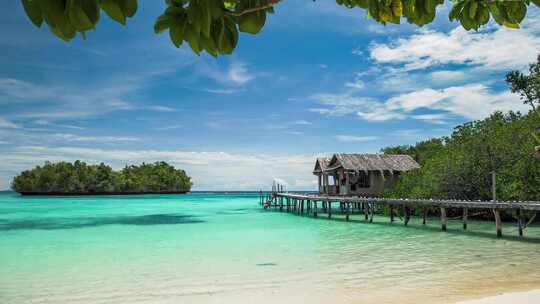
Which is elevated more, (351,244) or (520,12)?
(520,12)

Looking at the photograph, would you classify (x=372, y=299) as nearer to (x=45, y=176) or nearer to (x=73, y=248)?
(x=73, y=248)

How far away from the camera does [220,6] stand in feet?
4.86

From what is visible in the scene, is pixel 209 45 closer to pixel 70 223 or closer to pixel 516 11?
pixel 516 11

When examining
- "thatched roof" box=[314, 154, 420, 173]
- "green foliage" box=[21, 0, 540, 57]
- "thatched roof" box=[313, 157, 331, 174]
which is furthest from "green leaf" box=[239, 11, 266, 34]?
"thatched roof" box=[313, 157, 331, 174]

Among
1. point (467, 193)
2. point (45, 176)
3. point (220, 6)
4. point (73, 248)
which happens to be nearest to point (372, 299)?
point (220, 6)

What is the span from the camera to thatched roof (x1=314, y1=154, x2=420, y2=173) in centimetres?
3216

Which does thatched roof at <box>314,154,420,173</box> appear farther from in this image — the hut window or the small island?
the small island

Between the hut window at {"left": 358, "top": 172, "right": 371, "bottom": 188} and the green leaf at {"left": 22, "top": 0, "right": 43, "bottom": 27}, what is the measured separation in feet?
108

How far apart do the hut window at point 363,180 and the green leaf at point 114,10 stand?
108 feet

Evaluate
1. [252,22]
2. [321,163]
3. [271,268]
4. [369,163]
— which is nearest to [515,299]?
[271,268]

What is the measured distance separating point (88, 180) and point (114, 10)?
383 ft

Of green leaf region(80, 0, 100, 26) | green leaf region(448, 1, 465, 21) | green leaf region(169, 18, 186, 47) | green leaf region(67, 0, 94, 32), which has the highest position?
green leaf region(448, 1, 465, 21)

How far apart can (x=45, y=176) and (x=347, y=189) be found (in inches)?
3741

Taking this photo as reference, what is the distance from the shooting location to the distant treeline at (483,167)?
22.9m
